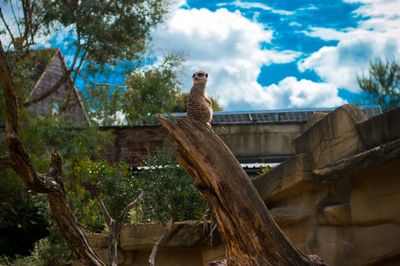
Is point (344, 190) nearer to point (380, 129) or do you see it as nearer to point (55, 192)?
point (380, 129)

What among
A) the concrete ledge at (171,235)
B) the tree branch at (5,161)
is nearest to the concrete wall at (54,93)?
the concrete ledge at (171,235)

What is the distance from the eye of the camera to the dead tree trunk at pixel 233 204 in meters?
4.64

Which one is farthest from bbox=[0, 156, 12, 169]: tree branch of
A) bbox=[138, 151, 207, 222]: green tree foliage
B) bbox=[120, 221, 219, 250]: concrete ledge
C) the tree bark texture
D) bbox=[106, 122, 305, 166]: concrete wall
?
bbox=[106, 122, 305, 166]: concrete wall

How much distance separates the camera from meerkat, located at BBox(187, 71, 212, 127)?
5278 millimetres

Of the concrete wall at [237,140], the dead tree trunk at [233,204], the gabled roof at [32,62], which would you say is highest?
the gabled roof at [32,62]

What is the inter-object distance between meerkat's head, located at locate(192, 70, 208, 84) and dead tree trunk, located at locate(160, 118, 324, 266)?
0.96m

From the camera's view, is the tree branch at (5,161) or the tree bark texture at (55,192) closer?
the tree bark texture at (55,192)

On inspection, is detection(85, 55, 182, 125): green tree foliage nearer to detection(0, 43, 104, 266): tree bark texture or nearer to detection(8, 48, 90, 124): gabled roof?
detection(8, 48, 90, 124): gabled roof

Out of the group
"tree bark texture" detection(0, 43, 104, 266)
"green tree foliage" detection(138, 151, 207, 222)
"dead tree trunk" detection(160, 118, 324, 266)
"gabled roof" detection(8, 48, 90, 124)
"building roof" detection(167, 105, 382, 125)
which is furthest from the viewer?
"building roof" detection(167, 105, 382, 125)

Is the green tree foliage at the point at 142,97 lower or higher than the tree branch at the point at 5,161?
higher

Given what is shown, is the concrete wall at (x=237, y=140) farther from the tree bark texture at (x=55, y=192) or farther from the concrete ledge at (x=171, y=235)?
the tree bark texture at (x=55, y=192)

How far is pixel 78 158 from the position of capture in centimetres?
1315

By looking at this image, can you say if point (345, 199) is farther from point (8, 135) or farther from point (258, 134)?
point (258, 134)

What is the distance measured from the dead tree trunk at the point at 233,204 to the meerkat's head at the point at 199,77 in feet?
3.15
